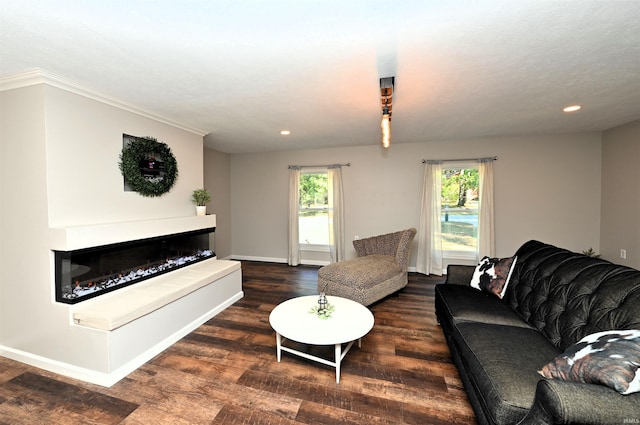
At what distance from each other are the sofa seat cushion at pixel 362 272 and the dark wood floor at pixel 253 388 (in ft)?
2.29

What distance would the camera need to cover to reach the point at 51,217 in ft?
7.05

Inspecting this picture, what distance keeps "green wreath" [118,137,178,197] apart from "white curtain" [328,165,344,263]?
2.81 metres

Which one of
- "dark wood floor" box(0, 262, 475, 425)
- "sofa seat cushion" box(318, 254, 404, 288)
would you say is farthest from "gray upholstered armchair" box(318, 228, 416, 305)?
"dark wood floor" box(0, 262, 475, 425)

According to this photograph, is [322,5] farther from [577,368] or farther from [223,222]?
[223,222]

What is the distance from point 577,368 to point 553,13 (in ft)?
5.92

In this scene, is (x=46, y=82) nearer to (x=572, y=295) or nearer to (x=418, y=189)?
(x=572, y=295)

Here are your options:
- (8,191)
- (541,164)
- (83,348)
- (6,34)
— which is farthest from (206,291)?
(541,164)

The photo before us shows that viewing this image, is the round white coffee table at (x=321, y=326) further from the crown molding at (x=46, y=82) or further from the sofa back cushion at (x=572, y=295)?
the crown molding at (x=46, y=82)

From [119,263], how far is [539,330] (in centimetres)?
375

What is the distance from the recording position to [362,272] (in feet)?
11.1

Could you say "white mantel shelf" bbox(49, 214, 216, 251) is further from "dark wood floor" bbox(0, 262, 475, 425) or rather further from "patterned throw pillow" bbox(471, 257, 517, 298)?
"patterned throw pillow" bbox(471, 257, 517, 298)

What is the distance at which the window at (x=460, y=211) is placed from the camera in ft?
15.5

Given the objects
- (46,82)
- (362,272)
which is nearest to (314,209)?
(362,272)

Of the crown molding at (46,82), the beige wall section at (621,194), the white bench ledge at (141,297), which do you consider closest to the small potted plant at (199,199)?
the white bench ledge at (141,297)
